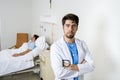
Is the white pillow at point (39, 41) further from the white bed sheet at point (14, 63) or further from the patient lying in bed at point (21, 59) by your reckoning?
the white bed sheet at point (14, 63)

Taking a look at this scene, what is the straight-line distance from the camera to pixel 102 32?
6.84 feet

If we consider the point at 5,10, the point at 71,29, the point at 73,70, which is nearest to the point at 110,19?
the point at 71,29

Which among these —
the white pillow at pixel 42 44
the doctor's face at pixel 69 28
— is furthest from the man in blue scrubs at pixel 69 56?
the white pillow at pixel 42 44

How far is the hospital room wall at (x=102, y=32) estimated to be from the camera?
6.15 feet

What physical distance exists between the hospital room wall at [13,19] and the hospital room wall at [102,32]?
2835mm

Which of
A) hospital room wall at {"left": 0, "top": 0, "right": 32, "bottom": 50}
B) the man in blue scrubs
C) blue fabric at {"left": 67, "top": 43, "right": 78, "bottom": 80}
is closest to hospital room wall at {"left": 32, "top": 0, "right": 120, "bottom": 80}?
the man in blue scrubs

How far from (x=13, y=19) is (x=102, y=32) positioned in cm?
380

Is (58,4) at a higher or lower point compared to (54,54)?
higher

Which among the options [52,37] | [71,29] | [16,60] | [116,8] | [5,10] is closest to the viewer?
[71,29]

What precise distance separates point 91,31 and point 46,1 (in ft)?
6.96

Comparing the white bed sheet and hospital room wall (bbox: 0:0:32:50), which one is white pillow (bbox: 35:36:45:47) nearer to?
the white bed sheet

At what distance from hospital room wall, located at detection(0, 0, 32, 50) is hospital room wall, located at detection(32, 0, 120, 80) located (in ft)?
9.30

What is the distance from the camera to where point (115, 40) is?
188cm

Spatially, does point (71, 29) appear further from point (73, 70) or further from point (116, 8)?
point (116, 8)
